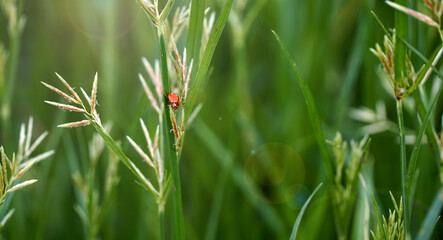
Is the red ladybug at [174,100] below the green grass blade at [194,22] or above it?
below

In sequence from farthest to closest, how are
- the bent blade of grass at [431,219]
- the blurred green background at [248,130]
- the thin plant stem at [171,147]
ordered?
the blurred green background at [248,130] → the bent blade of grass at [431,219] → the thin plant stem at [171,147]

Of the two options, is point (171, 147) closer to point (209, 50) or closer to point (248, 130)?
point (209, 50)

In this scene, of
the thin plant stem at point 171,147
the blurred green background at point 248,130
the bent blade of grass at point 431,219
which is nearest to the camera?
the thin plant stem at point 171,147

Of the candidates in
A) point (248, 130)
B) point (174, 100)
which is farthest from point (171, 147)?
point (248, 130)

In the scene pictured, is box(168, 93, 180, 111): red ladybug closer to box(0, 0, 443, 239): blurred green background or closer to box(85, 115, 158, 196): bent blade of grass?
box(85, 115, 158, 196): bent blade of grass

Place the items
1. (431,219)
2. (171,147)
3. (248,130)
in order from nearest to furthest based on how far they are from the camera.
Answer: (171,147) < (431,219) < (248,130)

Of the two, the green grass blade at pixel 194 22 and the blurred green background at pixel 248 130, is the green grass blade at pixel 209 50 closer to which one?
the green grass blade at pixel 194 22

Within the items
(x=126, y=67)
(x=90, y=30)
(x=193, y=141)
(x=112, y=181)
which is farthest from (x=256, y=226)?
(x=90, y=30)

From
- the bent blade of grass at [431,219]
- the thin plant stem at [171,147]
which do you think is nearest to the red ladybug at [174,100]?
the thin plant stem at [171,147]

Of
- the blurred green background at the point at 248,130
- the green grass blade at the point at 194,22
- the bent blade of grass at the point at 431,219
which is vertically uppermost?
the green grass blade at the point at 194,22
